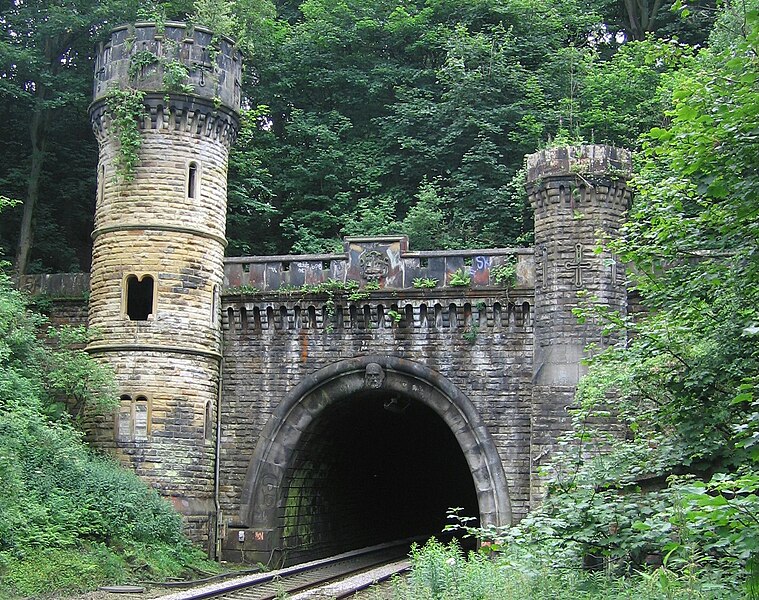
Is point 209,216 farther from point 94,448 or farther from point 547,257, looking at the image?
point 547,257

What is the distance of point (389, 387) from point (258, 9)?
46.9 ft

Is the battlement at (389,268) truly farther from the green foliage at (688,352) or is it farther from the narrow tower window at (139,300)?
the green foliage at (688,352)

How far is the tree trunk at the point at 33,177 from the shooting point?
87.9 ft

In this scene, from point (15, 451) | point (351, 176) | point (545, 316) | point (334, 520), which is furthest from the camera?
point (351, 176)

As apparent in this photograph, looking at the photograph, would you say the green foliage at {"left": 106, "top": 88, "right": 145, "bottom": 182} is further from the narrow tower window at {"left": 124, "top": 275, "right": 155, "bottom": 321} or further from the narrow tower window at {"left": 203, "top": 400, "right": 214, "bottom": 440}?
the narrow tower window at {"left": 203, "top": 400, "right": 214, "bottom": 440}

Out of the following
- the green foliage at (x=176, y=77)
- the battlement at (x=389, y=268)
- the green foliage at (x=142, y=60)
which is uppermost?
the green foliage at (x=142, y=60)

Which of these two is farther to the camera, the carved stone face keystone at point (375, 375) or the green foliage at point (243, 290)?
the green foliage at point (243, 290)

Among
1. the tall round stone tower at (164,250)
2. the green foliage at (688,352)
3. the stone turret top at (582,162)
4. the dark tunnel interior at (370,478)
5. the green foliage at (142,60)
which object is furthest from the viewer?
the dark tunnel interior at (370,478)

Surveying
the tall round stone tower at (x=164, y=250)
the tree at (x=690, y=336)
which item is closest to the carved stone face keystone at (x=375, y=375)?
the tall round stone tower at (x=164, y=250)

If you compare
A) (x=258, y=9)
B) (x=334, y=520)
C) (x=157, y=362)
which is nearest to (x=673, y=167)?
(x=157, y=362)

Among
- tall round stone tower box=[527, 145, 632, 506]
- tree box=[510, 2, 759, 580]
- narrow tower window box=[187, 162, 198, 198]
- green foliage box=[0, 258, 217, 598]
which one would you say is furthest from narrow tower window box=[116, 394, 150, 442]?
tree box=[510, 2, 759, 580]

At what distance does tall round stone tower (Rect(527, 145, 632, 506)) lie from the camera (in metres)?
19.1

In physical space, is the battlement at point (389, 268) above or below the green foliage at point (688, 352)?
above

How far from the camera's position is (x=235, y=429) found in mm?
21469
